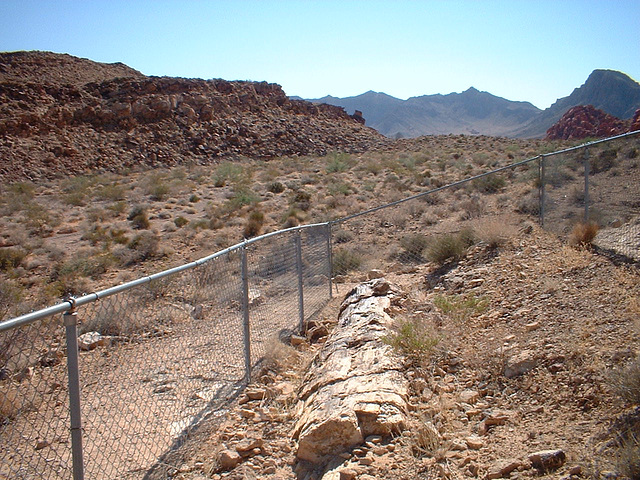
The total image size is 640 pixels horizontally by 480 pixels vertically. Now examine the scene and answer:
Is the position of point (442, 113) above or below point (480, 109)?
below

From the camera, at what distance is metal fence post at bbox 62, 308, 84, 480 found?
302 cm

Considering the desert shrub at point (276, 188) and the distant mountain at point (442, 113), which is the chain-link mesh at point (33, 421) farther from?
the distant mountain at point (442, 113)

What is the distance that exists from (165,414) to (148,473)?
86 cm

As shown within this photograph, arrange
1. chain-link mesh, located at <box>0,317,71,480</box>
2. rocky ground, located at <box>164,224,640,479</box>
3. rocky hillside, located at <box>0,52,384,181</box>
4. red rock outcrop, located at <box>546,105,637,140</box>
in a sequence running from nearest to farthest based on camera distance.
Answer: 1. rocky ground, located at <box>164,224,640,479</box>
2. chain-link mesh, located at <box>0,317,71,480</box>
3. rocky hillside, located at <box>0,52,384,181</box>
4. red rock outcrop, located at <box>546,105,637,140</box>

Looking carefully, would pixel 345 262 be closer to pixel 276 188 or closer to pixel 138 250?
pixel 138 250

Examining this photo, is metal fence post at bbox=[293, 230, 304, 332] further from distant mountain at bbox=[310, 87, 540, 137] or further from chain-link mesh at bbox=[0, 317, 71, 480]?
distant mountain at bbox=[310, 87, 540, 137]

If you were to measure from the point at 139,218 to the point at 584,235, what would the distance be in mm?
15912

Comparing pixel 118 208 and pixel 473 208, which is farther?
pixel 118 208

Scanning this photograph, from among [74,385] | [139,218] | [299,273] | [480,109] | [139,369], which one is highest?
[480,109]

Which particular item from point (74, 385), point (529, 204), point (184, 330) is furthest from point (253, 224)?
point (74, 385)

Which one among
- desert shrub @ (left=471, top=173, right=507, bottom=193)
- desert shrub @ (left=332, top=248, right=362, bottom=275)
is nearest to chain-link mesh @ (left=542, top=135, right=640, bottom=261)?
desert shrub @ (left=332, top=248, right=362, bottom=275)

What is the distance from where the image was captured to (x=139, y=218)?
757 inches

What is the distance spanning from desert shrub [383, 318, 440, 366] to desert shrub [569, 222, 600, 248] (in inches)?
152

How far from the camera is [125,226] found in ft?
62.5
